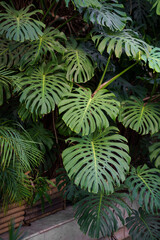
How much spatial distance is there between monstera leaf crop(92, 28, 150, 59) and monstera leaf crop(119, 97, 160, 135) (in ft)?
1.23

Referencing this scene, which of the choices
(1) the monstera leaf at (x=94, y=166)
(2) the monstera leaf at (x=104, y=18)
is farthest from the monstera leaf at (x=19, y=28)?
→ (1) the monstera leaf at (x=94, y=166)

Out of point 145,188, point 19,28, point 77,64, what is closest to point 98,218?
point 145,188

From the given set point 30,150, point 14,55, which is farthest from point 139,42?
point 30,150

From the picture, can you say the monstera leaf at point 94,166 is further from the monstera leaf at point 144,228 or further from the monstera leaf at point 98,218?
the monstera leaf at point 144,228

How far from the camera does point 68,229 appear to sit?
2.16 meters

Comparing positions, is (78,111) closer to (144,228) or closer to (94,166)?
(94,166)

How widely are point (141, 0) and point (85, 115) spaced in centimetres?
142

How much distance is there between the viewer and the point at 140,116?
2.09 meters

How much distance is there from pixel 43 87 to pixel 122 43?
63cm

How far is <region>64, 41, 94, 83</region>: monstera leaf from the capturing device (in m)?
2.00

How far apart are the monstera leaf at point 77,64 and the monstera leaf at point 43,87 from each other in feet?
0.22

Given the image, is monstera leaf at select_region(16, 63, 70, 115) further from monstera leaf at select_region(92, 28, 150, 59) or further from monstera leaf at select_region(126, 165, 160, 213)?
monstera leaf at select_region(126, 165, 160, 213)

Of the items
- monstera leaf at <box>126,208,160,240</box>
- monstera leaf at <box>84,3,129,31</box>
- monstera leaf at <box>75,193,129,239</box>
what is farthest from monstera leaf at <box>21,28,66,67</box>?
monstera leaf at <box>126,208,160,240</box>

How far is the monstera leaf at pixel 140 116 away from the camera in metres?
2.04
